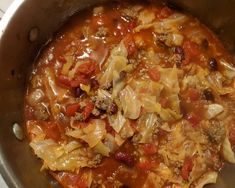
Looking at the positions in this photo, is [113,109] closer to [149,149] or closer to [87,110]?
[87,110]

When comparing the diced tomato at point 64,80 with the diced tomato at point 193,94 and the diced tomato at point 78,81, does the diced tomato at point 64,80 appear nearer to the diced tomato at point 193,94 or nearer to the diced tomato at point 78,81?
the diced tomato at point 78,81

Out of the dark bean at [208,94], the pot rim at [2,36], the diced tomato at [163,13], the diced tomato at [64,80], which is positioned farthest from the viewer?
the diced tomato at [163,13]

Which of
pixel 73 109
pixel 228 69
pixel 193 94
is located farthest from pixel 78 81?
pixel 228 69

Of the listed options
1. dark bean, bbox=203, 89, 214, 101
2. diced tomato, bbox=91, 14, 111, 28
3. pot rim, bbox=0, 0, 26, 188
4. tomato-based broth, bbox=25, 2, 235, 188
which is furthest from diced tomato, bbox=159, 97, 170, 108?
pot rim, bbox=0, 0, 26, 188

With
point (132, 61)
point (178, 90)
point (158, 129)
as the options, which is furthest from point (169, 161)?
point (132, 61)

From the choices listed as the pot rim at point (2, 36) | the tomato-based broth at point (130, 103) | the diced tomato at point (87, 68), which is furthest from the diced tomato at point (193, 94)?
the pot rim at point (2, 36)

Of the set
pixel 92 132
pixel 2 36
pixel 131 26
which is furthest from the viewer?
pixel 131 26

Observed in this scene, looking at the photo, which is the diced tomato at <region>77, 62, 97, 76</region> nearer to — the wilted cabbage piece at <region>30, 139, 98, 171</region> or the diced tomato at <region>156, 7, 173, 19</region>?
the wilted cabbage piece at <region>30, 139, 98, 171</region>
